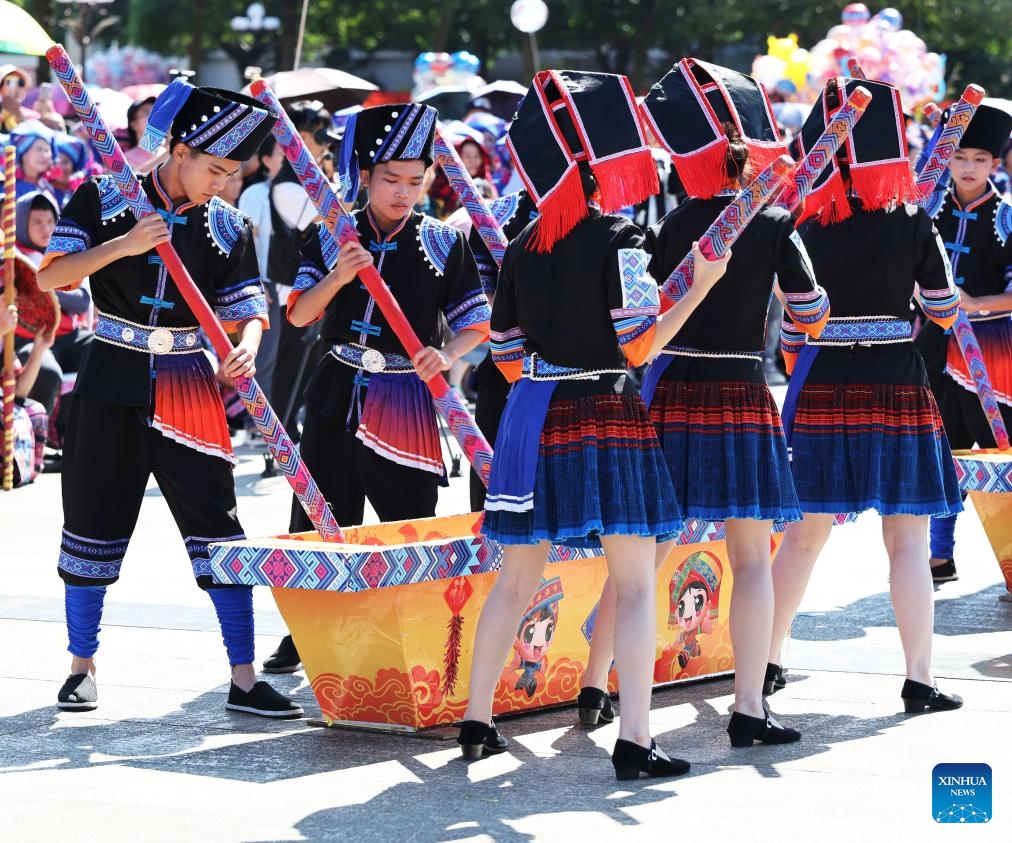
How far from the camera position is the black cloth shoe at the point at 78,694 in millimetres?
5293

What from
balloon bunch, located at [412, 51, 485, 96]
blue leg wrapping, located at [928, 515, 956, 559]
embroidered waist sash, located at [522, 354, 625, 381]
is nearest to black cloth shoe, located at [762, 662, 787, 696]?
embroidered waist sash, located at [522, 354, 625, 381]

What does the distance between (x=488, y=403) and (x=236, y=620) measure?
4.25 ft

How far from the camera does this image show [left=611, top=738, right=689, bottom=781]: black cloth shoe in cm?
449

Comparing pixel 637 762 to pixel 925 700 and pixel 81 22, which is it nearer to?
pixel 925 700

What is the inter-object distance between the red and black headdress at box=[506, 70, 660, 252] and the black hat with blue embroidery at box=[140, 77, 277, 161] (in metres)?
0.98

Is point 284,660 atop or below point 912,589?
below

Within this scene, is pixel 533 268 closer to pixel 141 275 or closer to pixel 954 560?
pixel 141 275

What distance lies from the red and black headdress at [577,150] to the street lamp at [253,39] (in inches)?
1306

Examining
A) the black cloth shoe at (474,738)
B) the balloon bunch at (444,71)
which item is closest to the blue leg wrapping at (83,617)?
the black cloth shoe at (474,738)

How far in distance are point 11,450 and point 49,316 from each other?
2.68 feet

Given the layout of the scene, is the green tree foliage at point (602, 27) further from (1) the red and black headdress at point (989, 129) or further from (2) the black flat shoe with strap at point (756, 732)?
(2) the black flat shoe with strap at point (756, 732)

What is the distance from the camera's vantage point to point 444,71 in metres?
22.2

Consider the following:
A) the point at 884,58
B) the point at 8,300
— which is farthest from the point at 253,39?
the point at 8,300

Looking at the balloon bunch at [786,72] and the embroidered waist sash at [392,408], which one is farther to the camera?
the balloon bunch at [786,72]
